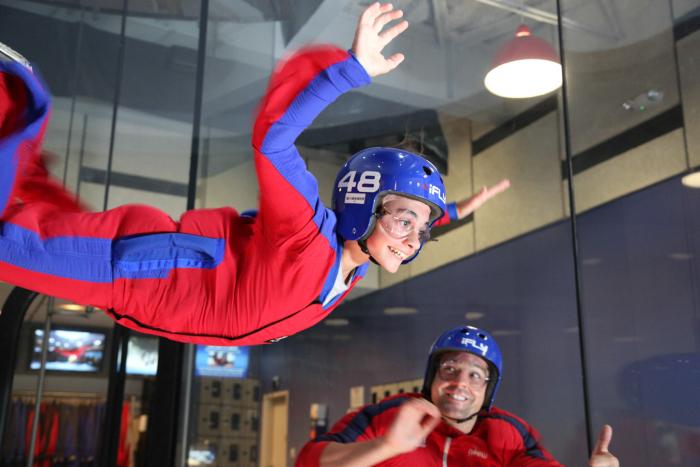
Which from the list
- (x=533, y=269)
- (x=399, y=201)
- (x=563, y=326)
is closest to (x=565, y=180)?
(x=533, y=269)

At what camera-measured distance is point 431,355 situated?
2.98 m

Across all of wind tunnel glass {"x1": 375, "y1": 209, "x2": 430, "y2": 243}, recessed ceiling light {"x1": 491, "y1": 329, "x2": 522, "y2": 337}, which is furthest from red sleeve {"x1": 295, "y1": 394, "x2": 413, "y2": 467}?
recessed ceiling light {"x1": 491, "y1": 329, "x2": 522, "y2": 337}

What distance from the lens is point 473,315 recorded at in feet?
14.1

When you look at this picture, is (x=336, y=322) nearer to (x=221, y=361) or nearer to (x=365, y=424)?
(x=221, y=361)

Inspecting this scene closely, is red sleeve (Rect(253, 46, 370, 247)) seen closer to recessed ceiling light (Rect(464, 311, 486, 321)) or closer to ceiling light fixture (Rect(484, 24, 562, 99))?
ceiling light fixture (Rect(484, 24, 562, 99))

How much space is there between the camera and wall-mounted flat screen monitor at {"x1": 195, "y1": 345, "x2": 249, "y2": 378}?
4.43 m

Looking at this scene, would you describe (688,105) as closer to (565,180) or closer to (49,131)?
(565,180)

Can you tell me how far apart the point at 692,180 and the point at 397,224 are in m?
1.79

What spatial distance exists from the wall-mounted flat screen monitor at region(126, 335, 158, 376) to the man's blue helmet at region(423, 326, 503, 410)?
5.44 feet

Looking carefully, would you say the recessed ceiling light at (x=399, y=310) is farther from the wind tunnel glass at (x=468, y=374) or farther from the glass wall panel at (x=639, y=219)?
the wind tunnel glass at (x=468, y=374)

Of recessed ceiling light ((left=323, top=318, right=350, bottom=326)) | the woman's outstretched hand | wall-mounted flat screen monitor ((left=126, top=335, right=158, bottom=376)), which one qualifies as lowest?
wall-mounted flat screen monitor ((left=126, top=335, right=158, bottom=376))

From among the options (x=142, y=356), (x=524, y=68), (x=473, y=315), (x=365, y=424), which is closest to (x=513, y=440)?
(x=365, y=424)

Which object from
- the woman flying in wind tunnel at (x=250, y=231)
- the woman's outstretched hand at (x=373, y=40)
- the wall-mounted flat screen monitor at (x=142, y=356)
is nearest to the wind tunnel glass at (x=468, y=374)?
the woman flying in wind tunnel at (x=250, y=231)

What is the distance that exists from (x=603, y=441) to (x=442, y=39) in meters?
2.51
